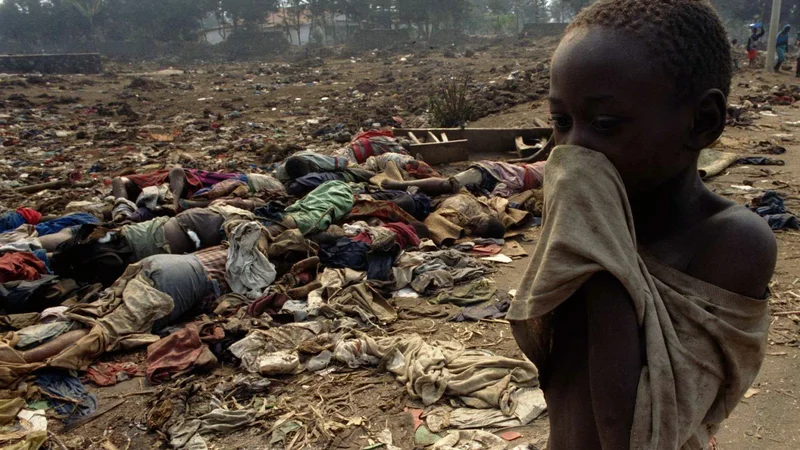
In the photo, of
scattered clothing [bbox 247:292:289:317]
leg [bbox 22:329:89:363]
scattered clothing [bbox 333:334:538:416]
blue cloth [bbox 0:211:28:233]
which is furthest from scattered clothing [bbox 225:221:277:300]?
blue cloth [bbox 0:211:28:233]

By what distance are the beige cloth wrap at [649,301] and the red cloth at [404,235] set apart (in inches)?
159

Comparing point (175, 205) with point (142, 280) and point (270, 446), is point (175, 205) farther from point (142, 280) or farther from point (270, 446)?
point (270, 446)

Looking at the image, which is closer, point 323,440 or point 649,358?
point 649,358

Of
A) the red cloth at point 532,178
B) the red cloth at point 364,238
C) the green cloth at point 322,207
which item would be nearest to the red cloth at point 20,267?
the green cloth at point 322,207

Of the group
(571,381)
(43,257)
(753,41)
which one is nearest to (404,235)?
(43,257)

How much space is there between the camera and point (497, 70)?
18.5 meters

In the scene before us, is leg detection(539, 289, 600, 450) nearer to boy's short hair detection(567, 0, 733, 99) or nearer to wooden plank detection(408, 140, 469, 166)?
boy's short hair detection(567, 0, 733, 99)

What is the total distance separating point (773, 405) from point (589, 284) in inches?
92.1

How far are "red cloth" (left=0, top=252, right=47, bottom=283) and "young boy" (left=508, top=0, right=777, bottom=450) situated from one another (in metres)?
4.42

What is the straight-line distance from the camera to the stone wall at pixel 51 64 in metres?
23.6

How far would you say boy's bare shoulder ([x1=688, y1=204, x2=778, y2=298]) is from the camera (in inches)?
30.3

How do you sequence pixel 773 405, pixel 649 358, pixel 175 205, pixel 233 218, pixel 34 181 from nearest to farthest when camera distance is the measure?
pixel 649 358 → pixel 773 405 → pixel 233 218 → pixel 175 205 → pixel 34 181

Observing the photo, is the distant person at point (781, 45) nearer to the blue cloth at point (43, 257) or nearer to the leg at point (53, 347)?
the blue cloth at point (43, 257)

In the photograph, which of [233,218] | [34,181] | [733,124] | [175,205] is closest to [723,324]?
[233,218]
